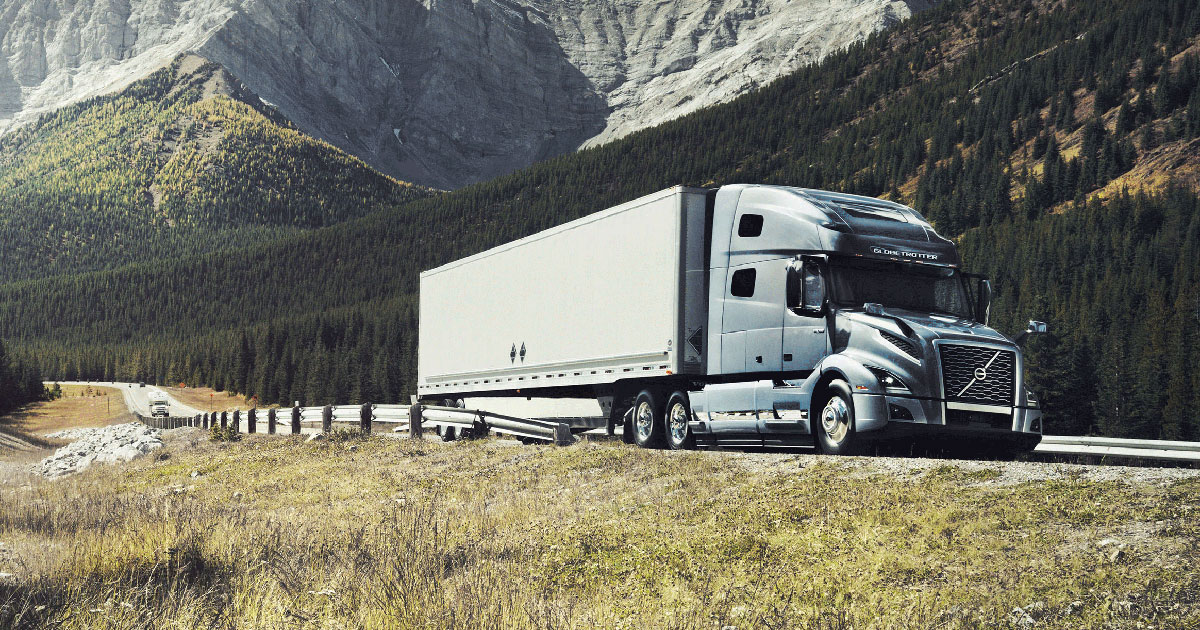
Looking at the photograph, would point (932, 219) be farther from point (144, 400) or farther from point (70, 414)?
point (70, 414)

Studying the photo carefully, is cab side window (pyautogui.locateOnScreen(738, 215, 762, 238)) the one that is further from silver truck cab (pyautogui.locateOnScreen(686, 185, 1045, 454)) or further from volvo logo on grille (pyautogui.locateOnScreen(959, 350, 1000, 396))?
volvo logo on grille (pyautogui.locateOnScreen(959, 350, 1000, 396))

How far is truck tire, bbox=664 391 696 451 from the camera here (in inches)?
678

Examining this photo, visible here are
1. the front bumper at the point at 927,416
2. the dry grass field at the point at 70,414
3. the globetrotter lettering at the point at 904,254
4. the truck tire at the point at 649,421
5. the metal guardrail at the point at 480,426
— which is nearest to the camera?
the front bumper at the point at 927,416

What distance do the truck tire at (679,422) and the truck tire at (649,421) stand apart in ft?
0.47

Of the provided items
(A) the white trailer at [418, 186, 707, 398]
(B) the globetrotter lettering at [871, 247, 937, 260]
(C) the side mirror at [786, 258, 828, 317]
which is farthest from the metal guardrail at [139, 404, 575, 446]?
(B) the globetrotter lettering at [871, 247, 937, 260]

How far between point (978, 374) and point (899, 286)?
2.14 meters

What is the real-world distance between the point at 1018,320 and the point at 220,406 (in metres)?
82.7

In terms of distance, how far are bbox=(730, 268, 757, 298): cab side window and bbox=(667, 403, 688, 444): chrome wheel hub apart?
227cm

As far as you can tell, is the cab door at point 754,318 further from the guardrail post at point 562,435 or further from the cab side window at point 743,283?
the guardrail post at point 562,435

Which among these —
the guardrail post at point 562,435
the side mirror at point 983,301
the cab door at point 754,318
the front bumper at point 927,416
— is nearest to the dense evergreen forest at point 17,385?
the guardrail post at point 562,435

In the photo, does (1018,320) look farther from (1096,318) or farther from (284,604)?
(284,604)

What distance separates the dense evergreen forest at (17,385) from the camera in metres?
100

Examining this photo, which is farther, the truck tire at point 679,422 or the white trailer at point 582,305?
the white trailer at point 582,305

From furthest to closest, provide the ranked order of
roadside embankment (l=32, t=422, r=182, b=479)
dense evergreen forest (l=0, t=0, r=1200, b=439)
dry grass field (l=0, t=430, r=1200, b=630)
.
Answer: dense evergreen forest (l=0, t=0, r=1200, b=439) < roadside embankment (l=32, t=422, r=182, b=479) < dry grass field (l=0, t=430, r=1200, b=630)
